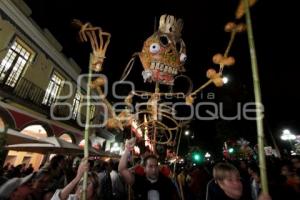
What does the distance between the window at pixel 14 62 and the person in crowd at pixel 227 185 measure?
12.8 meters

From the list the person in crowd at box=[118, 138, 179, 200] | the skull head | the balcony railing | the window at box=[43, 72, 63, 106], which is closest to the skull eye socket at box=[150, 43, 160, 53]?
the skull head

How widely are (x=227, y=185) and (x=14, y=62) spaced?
46.9 feet

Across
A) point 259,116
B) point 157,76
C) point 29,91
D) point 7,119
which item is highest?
point 29,91

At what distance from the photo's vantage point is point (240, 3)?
3.02 metres

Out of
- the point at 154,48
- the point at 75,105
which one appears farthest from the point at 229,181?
the point at 75,105

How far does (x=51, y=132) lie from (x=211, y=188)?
53.0ft

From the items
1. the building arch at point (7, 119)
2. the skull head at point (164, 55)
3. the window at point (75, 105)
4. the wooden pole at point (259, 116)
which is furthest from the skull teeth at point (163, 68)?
the window at point (75, 105)

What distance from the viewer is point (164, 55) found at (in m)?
6.00

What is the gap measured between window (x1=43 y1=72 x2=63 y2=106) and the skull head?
42.2ft

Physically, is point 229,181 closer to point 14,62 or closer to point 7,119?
point 7,119

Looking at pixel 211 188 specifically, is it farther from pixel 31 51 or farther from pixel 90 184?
pixel 31 51

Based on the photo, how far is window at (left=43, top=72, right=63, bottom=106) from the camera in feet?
54.7

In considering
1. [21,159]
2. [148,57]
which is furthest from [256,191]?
[21,159]

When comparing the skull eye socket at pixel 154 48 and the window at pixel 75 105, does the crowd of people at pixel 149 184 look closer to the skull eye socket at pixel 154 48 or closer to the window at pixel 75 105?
the skull eye socket at pixel 154 48
